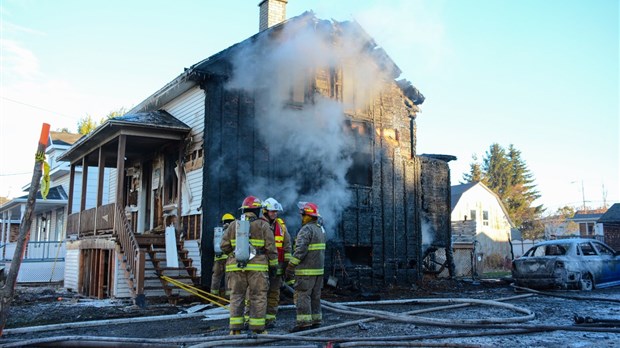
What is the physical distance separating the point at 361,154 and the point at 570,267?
6222mm

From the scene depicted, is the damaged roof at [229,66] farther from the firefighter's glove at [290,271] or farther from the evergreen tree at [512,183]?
the evergreen tree at [512,183]

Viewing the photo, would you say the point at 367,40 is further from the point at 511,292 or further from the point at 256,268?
the point at 256,268

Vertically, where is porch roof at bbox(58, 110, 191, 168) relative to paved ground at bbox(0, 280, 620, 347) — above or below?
above

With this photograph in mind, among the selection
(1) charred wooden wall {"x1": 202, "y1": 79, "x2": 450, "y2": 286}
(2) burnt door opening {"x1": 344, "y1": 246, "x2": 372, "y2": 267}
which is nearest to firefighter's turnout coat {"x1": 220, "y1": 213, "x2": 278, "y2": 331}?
(1) charred wooden wall {"x1": 202, "y1": 79, "x2": 450, "y2": 286}

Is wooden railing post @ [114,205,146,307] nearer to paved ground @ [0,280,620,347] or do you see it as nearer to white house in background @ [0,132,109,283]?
paved ground @ [0,280,620,347]

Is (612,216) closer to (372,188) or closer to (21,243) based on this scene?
(372,188)

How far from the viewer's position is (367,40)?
52.2 ft

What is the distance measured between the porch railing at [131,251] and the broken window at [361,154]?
246 inches

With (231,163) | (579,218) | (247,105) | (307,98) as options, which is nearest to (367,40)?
(307,98)

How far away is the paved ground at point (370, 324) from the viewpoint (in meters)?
6.38

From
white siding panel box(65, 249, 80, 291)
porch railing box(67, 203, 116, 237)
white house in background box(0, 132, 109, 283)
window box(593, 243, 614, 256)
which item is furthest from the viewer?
white house in background box(0, 132, 109, 283)

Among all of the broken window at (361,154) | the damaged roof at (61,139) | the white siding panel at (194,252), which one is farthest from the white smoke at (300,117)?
the damaged roof at (61,139)

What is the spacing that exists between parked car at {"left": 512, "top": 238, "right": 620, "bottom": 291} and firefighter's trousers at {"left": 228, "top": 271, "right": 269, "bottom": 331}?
8995 millimetres

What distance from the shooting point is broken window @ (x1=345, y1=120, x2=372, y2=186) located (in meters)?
15.4
